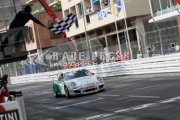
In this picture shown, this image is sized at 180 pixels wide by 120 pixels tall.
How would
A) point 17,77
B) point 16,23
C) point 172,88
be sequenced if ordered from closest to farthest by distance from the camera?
point 16,23, point 172,88, point 17,77

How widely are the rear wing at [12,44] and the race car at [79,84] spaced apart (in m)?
15.8

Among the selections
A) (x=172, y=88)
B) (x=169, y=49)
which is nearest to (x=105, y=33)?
(x=169, y=49)

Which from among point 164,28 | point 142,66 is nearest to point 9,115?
point 142,66

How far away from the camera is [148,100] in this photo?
16234 millimetres

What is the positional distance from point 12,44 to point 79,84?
16073mm

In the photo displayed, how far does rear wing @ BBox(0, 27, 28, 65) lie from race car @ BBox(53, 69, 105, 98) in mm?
15753

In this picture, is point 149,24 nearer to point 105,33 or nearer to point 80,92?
point 105,33

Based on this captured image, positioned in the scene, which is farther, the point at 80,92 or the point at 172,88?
the point at 80,92

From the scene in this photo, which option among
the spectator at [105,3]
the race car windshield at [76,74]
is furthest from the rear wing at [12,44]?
the spectator at [105,3]

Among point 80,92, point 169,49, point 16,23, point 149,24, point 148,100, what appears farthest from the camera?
point 149,24

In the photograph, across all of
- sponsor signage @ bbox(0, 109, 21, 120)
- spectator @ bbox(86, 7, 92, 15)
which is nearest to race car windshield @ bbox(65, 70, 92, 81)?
sponsor signage @ bbox(0, 109, 21, 120)

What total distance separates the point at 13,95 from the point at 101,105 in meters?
9.95

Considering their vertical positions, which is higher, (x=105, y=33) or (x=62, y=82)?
(x=105, y=33)

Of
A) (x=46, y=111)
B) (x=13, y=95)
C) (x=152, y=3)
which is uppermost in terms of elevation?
(x=152, y=3)
